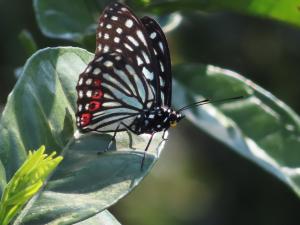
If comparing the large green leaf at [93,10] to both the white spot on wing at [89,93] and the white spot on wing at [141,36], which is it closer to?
the white spot on wing at [141,36]

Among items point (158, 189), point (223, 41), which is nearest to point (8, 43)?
point (223, 41)

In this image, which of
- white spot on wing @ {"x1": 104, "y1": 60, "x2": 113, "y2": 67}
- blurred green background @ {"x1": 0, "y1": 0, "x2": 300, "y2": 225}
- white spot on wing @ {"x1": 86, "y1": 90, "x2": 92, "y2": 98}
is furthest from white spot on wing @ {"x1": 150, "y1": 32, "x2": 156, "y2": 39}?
blurred green background @ {"x1": 0, "y1": 0, "x2": 300, "y2": 225}

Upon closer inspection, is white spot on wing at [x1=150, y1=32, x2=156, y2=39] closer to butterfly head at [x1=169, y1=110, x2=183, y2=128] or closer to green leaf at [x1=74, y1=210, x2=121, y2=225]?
butterfly head at [x1=169, y1=110, x2=183, y2=128]

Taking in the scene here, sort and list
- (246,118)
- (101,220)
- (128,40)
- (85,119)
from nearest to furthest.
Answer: (101,220) → (85,119) → (128,40) → (246,118)

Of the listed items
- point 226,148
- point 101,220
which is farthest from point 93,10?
point 226,148

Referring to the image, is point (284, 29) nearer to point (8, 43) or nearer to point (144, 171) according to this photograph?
point (8, 43)

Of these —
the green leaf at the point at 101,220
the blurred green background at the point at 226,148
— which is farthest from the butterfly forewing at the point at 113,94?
the blurred green background at the point at 226,148

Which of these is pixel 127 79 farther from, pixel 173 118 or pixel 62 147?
pixel 62 147
